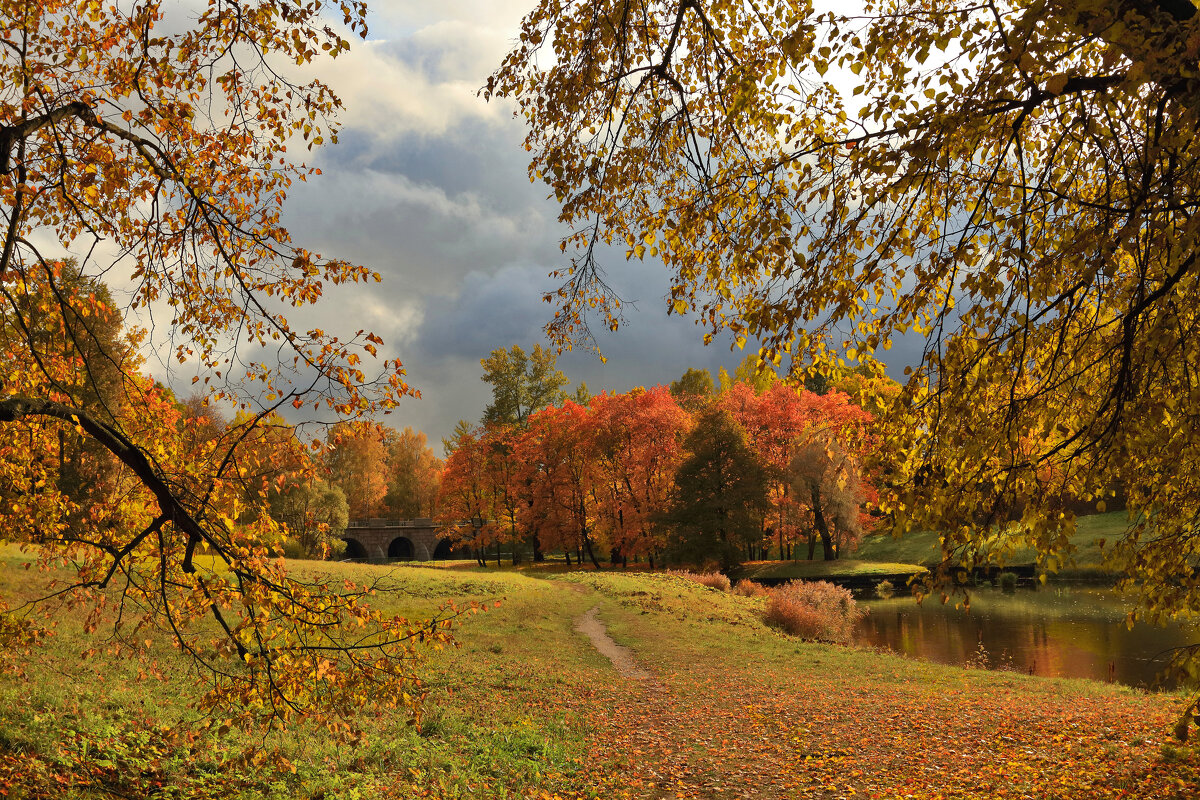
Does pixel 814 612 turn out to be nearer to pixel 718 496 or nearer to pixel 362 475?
pixel 718 496

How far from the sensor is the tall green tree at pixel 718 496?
3522cm

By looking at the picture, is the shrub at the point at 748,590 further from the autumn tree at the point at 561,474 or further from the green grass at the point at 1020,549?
the autumn tree at the point at 561,474

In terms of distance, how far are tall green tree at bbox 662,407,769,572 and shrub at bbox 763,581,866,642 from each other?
10018 mm

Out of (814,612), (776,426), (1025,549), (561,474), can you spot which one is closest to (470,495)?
(561,474)

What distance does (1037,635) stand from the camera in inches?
839

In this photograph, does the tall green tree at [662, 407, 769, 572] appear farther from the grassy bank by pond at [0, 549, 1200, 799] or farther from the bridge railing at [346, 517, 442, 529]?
the bridge railing at [346, 517, 442, 529]

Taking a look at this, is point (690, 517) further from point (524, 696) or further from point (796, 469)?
point (524, 696)

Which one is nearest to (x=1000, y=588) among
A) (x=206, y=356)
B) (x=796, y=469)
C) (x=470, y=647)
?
(x=796, y=469)

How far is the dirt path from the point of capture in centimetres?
1448

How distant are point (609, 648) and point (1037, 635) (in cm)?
1375

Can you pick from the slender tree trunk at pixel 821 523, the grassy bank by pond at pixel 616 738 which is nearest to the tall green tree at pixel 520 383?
the slender tree trunk at pixel 821 523

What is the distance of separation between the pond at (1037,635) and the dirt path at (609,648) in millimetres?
8439

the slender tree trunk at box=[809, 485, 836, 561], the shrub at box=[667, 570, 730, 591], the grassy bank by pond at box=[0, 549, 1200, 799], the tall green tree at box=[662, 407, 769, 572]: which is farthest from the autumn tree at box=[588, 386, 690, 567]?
the grassy bank by pond at box=[0, 549, 1200, 799]

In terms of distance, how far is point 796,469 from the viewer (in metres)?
38.5
